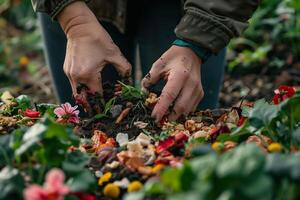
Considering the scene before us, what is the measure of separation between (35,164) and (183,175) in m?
0.36

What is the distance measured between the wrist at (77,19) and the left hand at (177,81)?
0.24 meters

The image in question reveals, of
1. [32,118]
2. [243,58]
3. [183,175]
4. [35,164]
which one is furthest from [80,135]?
[243,58]

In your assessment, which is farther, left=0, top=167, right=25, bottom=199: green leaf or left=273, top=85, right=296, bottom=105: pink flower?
left=273, top=85, right=296, bottom=105: pink flower

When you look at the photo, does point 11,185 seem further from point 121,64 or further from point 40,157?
point 121,64

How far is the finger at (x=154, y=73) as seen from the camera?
1.67 meters

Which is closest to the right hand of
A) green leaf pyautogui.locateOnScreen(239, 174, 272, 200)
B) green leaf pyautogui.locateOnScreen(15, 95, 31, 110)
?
green leaf pyautogui.locateOnScreen(15, 95, 31, 110)

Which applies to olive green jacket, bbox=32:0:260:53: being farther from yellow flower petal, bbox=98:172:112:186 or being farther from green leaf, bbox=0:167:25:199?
green leaf, bbox=0:167:25:199

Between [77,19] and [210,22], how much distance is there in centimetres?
39

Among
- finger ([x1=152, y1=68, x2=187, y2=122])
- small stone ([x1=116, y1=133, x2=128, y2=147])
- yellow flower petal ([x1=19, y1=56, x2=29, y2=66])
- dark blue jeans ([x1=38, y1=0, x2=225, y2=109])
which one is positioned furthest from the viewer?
yellow flower petal ([x1=19, y1=56, x2=29, y2=66])

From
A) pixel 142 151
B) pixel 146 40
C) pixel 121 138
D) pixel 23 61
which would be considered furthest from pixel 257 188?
pixel 23 61

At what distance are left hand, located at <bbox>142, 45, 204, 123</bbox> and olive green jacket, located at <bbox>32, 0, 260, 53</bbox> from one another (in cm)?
5

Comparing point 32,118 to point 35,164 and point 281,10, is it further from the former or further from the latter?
point 281,10

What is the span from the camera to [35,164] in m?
1.16

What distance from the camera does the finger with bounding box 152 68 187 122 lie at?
1.60m
